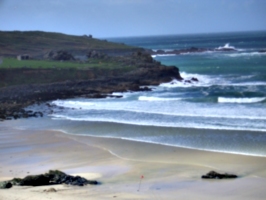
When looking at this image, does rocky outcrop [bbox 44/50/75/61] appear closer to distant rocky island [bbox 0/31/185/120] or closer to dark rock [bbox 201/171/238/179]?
distant rocky island [bbox 0/31/185/120]

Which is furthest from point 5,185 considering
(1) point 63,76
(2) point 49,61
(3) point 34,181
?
(2) point 49,61

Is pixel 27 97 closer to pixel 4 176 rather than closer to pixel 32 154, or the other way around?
pixel 32 154

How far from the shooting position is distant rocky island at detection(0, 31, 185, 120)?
125 feet

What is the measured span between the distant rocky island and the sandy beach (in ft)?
32.4

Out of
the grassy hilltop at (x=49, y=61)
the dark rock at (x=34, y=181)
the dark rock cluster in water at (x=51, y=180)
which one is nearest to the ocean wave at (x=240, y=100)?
the grassy hilltop at (x=49, y=61)

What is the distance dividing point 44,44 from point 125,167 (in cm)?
5028

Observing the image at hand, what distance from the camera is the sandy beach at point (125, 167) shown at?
563 inches

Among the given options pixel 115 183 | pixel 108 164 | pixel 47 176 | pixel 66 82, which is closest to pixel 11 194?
pixel 47 176

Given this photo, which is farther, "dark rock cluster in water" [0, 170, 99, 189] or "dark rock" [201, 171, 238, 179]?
"dark rock" [201, 171, 238, 179]

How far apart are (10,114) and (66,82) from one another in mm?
11121

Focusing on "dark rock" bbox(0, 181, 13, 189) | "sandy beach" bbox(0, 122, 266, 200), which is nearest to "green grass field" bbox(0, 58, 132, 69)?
"sandy beach" bbox(0, 122, 266, 200)

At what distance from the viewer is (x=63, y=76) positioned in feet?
148

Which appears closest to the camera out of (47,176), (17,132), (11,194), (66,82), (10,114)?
(11,194)

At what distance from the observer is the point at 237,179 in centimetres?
1573
